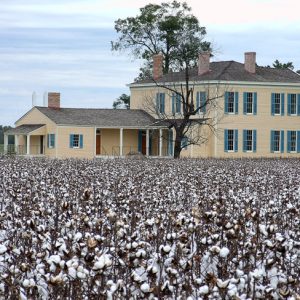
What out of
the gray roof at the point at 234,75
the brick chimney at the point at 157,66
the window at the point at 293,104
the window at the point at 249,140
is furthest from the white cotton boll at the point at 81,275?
the brick chimney at the point at 157,66

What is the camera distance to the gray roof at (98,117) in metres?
52.8

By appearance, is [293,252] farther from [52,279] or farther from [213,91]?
[213,91]

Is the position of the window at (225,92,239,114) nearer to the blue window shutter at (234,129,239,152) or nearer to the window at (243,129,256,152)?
the blue window shutter at (234,129,239,152)

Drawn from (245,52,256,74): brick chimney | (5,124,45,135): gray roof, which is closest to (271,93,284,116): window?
(245,52,256,74): brick chimney

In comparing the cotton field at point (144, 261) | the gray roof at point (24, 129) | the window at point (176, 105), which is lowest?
the cotton field at point (144, 261)

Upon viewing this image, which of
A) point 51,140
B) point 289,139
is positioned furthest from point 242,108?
point 51,140

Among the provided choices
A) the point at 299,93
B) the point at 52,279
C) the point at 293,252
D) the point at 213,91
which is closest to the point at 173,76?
the point at 213,91

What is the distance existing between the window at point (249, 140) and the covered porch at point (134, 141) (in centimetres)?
445

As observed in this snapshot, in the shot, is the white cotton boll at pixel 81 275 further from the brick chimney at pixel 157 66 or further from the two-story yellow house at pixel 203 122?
the brick chimney at pixel 157 66

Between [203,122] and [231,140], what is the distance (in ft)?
7.25

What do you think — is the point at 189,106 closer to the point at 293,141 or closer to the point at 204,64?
the point at 204,64

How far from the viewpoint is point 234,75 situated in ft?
175

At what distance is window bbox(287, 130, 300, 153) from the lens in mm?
54250

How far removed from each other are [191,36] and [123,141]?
12645 mm
